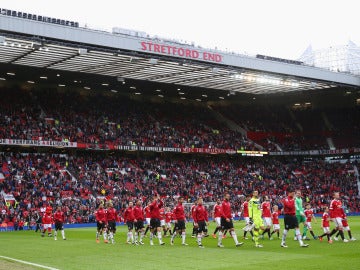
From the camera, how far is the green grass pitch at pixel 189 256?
15.5m

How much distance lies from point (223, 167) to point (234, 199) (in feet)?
28.2

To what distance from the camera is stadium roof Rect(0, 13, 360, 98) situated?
36.2 metres

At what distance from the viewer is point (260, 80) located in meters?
50.2

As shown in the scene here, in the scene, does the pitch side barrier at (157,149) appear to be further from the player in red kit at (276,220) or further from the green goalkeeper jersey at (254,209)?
the green goalkeeper jersey at (254,209)

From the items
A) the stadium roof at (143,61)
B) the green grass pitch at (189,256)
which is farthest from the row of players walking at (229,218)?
the stadium roof at (143,61)

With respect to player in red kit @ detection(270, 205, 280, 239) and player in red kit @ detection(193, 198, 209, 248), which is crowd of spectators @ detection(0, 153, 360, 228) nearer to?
player in red kit @ detection(270, 205, 280, 239)

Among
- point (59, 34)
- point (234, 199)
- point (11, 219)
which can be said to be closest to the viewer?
point (59, 34)

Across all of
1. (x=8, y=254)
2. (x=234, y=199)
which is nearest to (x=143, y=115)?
(x=234, y=199)

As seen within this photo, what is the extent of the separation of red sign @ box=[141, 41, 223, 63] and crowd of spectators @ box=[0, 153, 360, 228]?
12908mm

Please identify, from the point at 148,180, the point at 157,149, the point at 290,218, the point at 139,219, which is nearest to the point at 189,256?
the point at 290,218

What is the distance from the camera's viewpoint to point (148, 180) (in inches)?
2079

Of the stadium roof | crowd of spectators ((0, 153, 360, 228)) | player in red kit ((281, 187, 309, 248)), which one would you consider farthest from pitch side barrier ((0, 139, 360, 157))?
player in red kit ((281, 187, 309, 248))

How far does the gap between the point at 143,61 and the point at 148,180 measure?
14.4 m

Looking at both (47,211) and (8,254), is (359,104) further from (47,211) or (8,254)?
→ (8,254)
